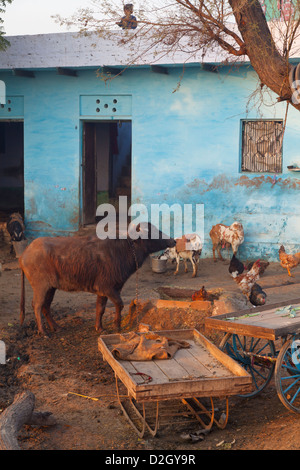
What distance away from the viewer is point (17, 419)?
4.44m

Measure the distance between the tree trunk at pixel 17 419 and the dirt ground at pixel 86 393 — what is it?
0.42ft

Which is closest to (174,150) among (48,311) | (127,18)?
(48,311)

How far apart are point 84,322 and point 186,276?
333cm

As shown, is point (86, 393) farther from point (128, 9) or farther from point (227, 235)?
point (227, 235)

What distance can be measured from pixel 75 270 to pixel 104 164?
914 cm

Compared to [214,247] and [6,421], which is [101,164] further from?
[6,421]

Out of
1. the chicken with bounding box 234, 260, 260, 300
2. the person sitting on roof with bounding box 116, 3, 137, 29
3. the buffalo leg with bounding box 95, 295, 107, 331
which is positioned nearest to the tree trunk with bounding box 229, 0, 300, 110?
the person sitting on roof with bounding box 116, 3, 137, 29

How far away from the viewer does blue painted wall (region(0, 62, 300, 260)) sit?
11.6 meters

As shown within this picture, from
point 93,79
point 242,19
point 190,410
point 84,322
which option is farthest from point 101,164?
point 190,410

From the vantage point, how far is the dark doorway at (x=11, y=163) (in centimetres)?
1789

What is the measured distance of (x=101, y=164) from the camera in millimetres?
16422

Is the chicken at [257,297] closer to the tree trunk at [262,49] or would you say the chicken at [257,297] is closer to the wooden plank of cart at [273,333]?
the wooden plank of cart at [273,333]

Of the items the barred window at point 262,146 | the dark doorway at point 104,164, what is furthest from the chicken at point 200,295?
the dark doorway at point 104,164

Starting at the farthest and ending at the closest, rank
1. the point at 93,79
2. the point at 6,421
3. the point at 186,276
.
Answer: the point at 93,79
the point at 186,276
the point at 6,421
